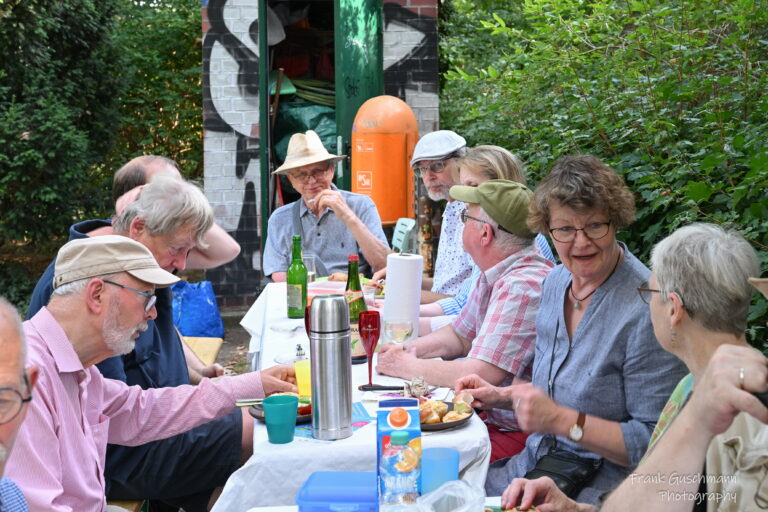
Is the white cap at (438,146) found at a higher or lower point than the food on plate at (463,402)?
higher

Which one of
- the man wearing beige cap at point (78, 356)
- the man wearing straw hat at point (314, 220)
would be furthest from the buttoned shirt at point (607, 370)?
the man wearing straw hat at point (314, 220)

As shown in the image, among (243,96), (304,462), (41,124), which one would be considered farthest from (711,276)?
(41,124)

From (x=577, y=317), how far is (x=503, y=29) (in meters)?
3.06

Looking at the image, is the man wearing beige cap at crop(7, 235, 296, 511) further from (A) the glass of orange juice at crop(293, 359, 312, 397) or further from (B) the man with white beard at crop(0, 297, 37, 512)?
(B) the man with white beard at crop(0, 297, 37, 512)

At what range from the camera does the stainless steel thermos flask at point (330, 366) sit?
2.06 metres

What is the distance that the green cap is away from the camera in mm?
2914

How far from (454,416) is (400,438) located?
0.64 meters

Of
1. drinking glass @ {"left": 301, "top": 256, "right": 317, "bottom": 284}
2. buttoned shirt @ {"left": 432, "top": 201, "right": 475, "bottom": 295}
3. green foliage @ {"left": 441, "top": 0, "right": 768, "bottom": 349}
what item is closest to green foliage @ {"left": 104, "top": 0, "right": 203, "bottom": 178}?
green foliage @ {"left": 441, "top": 0, "right": 768, "bottom": 349}

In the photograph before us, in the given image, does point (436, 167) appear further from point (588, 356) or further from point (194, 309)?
point (588, 356)

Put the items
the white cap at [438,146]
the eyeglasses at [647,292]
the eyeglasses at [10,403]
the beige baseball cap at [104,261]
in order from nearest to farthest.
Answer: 1. the eyeglasses at [10,403]
2. the eyeglasses at [647,292]
3. the beige baseball cap at [104,261]
4. the white cap at [438,146]

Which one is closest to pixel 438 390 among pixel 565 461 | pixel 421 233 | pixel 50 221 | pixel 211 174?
pixel 565 461

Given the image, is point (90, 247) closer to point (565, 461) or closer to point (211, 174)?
point (565, 461)

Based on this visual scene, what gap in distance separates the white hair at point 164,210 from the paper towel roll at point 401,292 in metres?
0.75

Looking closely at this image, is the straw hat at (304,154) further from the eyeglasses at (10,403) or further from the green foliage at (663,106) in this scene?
the eyeglasses at (10,403)
